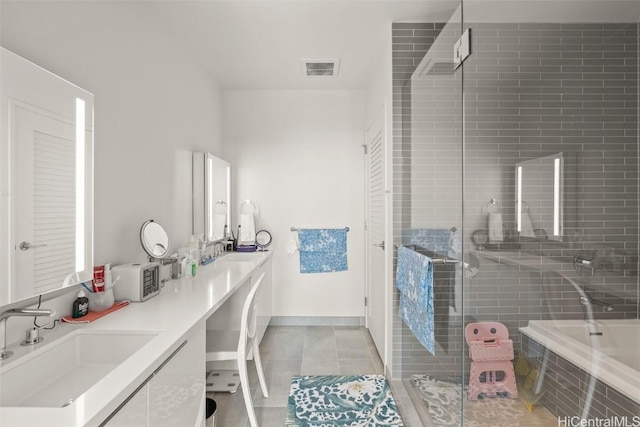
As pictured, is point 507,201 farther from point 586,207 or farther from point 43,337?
point 43,337

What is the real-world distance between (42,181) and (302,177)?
2.53 metres

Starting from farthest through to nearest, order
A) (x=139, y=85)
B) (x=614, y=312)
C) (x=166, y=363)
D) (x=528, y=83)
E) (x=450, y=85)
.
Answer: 1. (x=139, y=85)
2. (x=450, y=85)
3. (x=528, y=83)
4. (x=166, y=363)
5. (x=614, y=312)

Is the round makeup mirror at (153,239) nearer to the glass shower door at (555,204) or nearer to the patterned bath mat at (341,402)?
the patterned bath mat at (341,402)

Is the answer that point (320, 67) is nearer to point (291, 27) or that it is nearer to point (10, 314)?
point (291, 27)

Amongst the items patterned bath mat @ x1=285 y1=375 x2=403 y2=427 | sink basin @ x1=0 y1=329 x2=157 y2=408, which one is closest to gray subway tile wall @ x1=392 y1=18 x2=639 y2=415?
patterned bath mat @ x1=285 y1=375 x2=403 y2=427

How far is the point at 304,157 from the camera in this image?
140 inches

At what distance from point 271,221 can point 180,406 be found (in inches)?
95.6

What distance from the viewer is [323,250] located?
355 centimetres

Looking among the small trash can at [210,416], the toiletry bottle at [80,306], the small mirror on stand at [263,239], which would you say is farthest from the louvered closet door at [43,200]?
the small mirror on stand at [263,239]

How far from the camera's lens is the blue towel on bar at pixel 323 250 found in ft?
11.6

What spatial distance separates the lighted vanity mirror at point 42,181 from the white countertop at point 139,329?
0.81ft

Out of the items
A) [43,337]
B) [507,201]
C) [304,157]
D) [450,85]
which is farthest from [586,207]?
[304,157]

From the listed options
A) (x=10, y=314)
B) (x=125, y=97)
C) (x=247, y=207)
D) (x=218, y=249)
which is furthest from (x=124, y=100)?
(x=247, y=207)

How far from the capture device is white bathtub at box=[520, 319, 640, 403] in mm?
930
